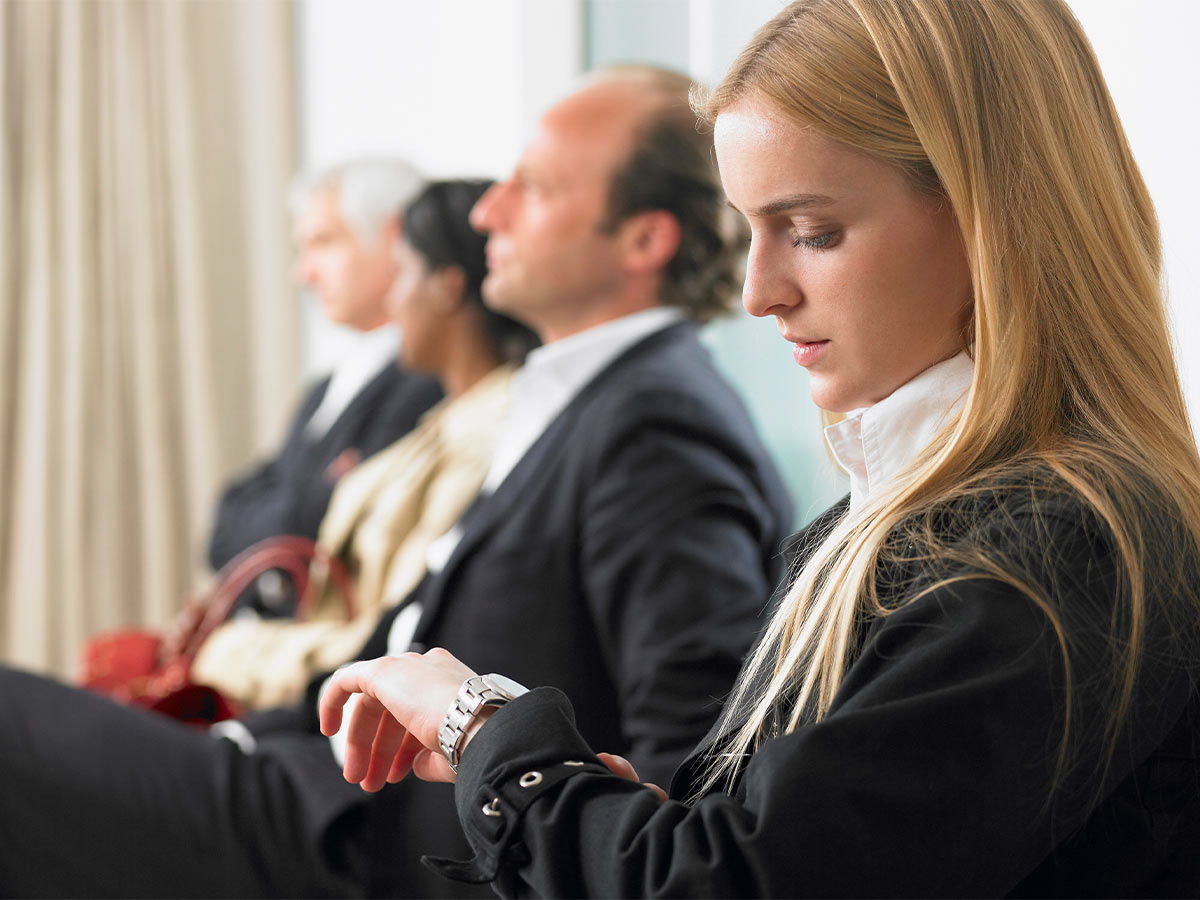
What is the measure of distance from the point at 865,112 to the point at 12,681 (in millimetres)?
1537

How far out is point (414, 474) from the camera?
2320 millimetres

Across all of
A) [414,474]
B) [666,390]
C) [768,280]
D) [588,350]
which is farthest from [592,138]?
[768,280]

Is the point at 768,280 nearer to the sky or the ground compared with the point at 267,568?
nearer to the sky

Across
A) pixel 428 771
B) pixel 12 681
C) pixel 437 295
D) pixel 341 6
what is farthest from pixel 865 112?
pixel 341 6

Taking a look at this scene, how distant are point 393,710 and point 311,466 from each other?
223 cm

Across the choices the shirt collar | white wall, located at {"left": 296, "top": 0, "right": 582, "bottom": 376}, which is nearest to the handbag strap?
the shirt collar

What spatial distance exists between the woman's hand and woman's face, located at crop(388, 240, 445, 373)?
1.62 m

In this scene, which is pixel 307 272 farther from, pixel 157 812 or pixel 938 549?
pixel 938 549

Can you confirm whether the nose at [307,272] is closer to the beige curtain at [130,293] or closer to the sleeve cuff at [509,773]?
the beige curtain at [130,293]

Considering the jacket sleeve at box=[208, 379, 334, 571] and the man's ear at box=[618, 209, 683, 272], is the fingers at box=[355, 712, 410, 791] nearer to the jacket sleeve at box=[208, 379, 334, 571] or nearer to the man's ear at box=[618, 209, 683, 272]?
the man's ear at box=[618, 209, 683, 272]

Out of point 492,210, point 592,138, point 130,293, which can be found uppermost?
point 592,138

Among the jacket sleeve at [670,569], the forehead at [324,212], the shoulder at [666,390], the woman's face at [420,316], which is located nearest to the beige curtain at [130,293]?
the forehead at [324,212]

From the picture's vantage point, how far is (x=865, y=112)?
2.76 feet

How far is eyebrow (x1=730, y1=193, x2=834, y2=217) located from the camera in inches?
33.7
